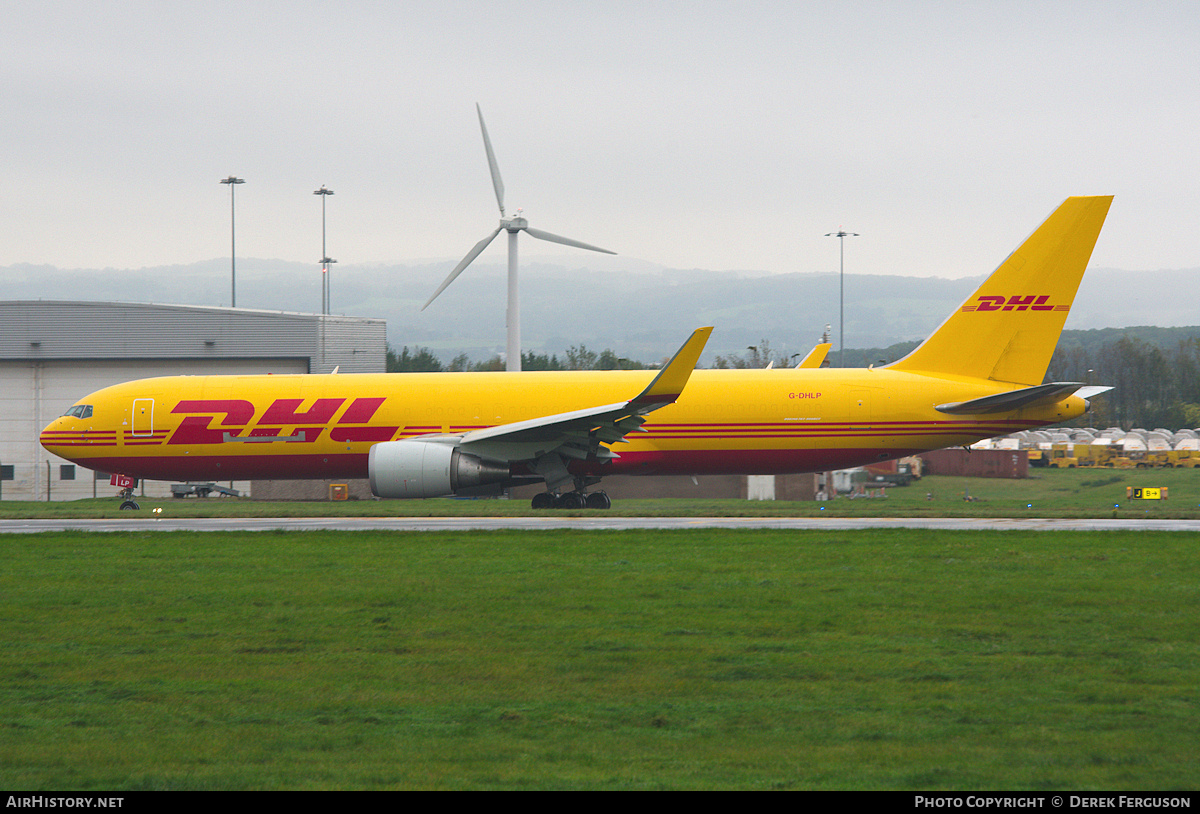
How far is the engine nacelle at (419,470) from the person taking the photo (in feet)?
74.4

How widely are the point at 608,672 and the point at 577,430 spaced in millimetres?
14869

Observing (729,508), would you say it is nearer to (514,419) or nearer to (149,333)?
(514,419)

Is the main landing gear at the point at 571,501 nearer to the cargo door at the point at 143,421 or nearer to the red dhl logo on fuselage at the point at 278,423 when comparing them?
the red dhl logo on fuselage at the point at 278,423

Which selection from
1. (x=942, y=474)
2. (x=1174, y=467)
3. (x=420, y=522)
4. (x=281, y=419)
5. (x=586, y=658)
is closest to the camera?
(x=586, y=658)

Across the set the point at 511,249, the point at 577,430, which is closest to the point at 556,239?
the point at 511,249

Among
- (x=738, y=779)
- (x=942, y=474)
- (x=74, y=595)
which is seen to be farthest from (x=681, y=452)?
(x=942, y=474)

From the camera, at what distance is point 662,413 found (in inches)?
975

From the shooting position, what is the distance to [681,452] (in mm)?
24734

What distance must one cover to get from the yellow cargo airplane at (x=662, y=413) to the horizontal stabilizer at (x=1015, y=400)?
41mm

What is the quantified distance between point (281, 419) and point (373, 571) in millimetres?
12073

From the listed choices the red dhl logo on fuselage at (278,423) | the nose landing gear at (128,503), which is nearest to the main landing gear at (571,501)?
the red dhl logo on fuselage at (278,423)

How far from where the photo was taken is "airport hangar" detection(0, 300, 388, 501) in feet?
151

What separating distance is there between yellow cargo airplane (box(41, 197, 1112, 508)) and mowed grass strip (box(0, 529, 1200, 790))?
28.0 ft
